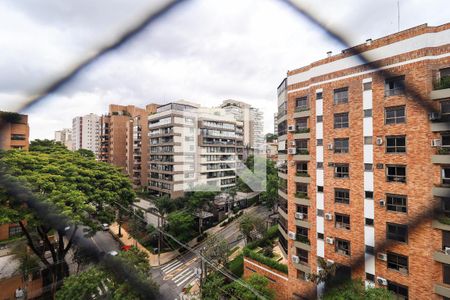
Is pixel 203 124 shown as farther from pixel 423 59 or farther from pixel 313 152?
pixel 423 59

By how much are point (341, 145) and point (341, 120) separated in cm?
69

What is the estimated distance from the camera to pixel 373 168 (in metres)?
6.07

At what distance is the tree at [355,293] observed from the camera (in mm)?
4594

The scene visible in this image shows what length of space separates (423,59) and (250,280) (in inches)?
275

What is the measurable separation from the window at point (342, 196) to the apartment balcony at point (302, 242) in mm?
1637

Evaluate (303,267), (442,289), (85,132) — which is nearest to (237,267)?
(303,267)

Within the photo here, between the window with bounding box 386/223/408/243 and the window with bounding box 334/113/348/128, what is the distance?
2.68m

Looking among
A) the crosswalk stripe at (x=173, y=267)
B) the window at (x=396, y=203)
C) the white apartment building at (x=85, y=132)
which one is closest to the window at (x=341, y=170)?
the window at (x=396, y=203)

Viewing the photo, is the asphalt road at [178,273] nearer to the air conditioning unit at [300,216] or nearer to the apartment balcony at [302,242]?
the apartment balcony at [302,242]

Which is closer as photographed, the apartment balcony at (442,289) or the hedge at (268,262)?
the apartment balcony at (442,289)

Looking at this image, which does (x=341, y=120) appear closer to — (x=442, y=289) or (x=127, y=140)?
(x=442, y=289)

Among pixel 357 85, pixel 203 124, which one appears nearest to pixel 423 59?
pixel 357 85

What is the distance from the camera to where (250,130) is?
35781 mm

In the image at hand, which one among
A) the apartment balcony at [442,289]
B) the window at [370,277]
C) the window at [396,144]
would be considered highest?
the window at [396,144]
